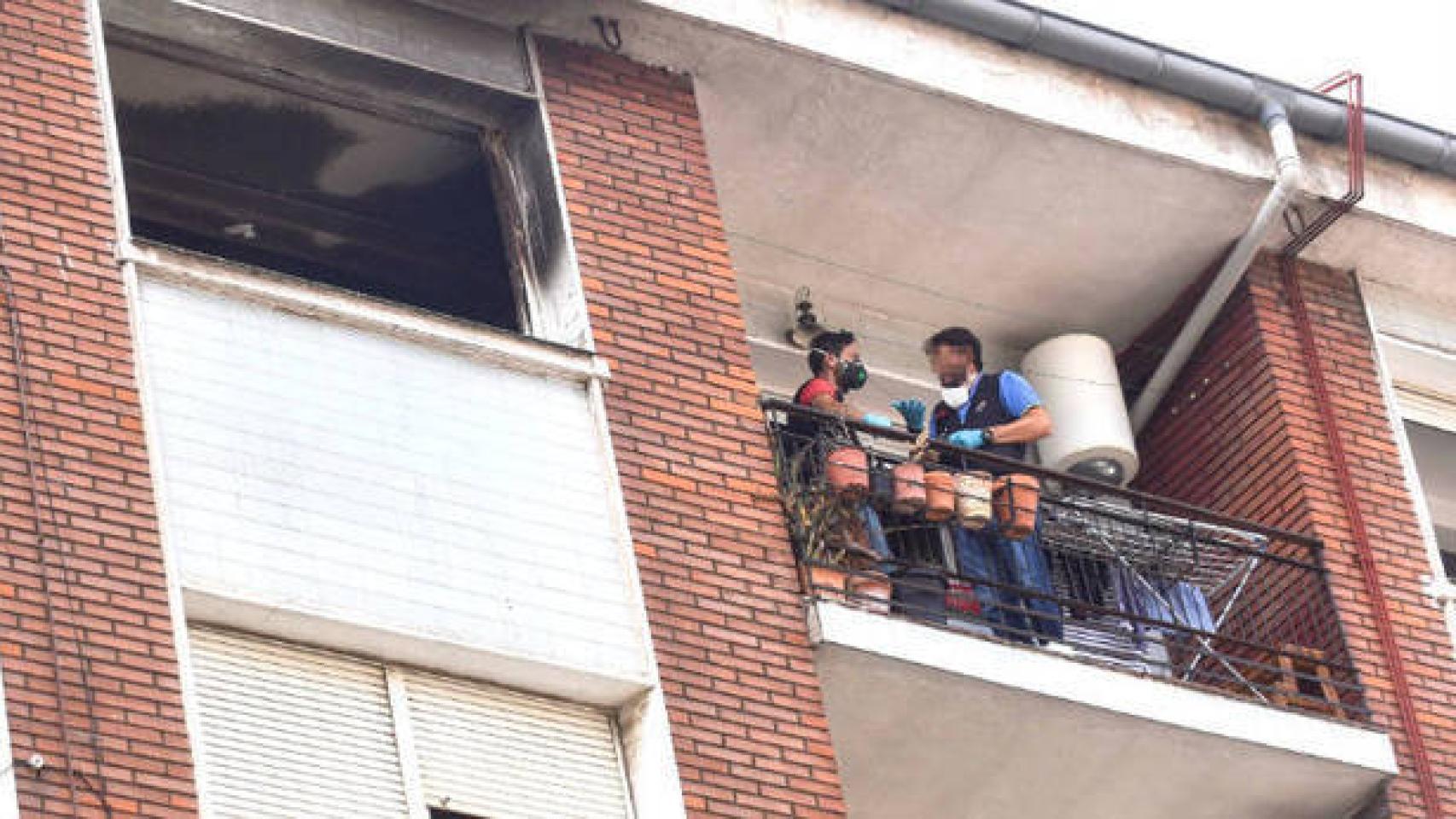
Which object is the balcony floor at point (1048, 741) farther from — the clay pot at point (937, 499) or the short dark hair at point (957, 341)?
the short dark hair at point (957, 341)

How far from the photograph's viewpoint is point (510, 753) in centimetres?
1435

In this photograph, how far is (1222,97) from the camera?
18.4 meters

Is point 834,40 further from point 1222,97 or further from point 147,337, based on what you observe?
point 147,337

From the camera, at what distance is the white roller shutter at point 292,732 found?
13.3 metres

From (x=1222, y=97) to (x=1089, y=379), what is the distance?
1803 mm

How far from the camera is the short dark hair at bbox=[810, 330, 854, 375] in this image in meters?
16.9

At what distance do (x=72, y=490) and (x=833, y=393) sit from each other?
14.4ft

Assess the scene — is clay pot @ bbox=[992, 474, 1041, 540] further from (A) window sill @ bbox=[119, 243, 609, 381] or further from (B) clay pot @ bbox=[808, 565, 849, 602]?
(A) window sill @ bbox=[119, 243, 609, 381]

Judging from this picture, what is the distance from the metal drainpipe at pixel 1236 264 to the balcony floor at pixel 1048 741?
2873 mm

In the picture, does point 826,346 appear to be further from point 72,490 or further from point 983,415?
point 72,490

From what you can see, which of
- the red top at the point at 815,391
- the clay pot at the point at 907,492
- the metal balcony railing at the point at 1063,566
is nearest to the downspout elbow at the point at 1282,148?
the metal balcony railing at the point at 1063,566

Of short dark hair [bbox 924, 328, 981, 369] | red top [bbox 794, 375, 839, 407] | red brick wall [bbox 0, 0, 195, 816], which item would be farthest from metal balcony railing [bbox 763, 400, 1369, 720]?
red brick wall [bbox 0, 0, 195, 816]

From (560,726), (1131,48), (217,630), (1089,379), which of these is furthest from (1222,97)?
(217,630)

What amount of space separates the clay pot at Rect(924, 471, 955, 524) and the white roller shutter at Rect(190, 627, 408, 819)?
121 inches
